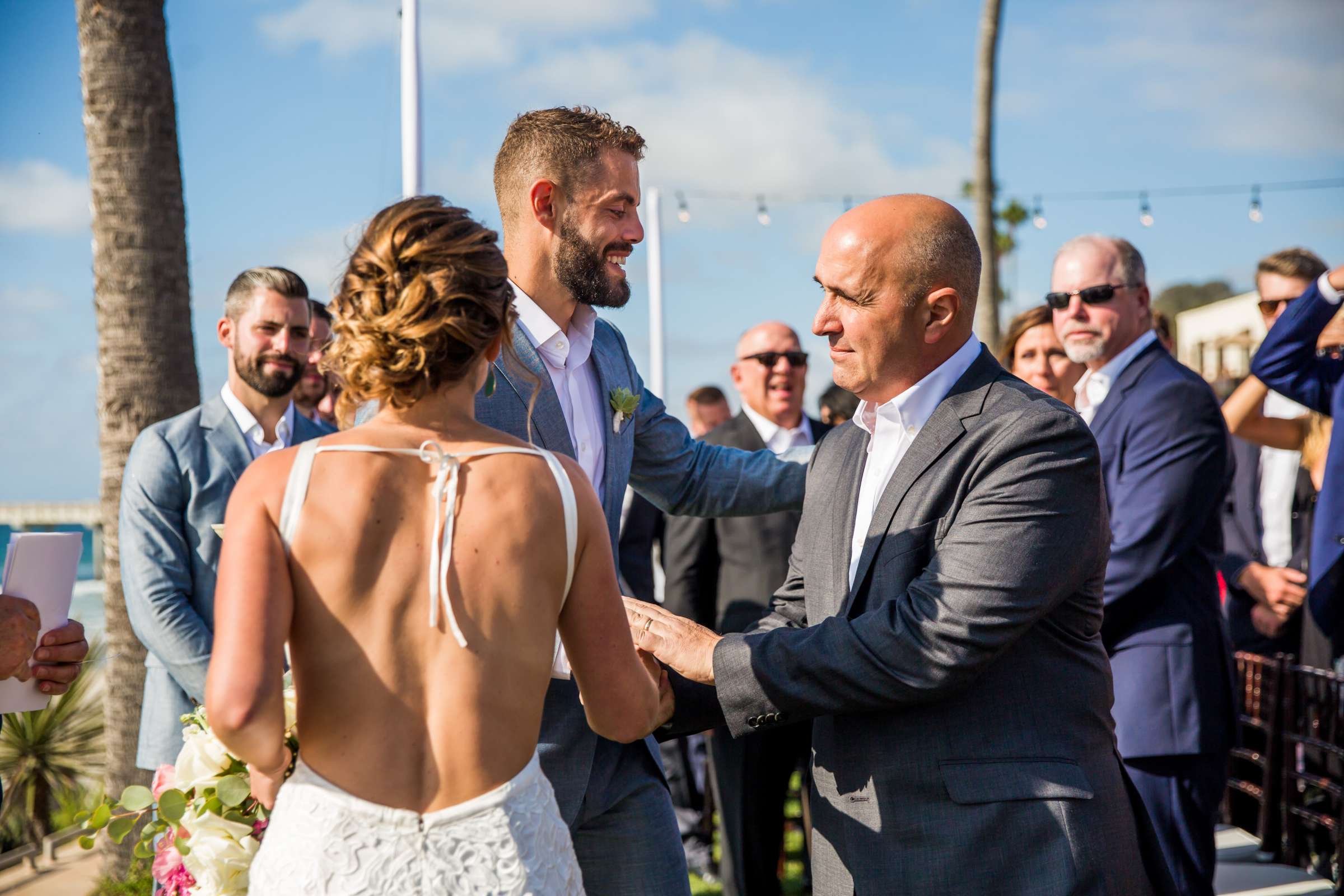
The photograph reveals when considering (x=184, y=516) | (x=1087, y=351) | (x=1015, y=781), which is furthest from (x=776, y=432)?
(x=1015, y=781)

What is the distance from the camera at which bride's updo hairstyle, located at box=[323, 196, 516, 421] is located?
7.22 ft

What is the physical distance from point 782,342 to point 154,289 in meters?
3.57

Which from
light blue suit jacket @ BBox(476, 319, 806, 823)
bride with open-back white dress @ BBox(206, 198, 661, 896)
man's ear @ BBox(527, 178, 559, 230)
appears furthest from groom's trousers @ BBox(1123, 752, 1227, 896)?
bride with open-back white dress @ BBox(206, 198, 661, 896)

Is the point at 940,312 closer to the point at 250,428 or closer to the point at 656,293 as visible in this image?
the point at 250,428

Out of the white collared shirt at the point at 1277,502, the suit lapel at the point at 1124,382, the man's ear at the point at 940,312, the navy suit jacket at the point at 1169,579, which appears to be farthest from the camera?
the white collared shirt at the point at 1277,502

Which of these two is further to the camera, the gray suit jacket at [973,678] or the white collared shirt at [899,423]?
the white collared shirt at [899,423]

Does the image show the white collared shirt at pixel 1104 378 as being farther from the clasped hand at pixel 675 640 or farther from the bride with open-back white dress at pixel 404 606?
the bride with open-back white dress at pixel 404 606

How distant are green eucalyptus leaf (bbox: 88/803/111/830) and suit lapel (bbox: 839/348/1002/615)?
1.76 meters

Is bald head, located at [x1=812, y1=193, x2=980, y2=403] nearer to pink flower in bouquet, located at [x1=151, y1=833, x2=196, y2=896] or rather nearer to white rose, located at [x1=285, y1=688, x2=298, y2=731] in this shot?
white rose, located at [x1=285, y1=688, x2=298, y2=731]

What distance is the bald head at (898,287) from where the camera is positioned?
3.05 metres

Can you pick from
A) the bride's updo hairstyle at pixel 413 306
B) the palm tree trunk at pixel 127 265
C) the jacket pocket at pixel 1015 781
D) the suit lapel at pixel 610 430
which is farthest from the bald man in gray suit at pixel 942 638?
the palm tree trunk at pixel 127 265

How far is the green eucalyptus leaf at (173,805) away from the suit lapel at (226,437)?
2.60 metres

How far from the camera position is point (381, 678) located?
213 centimetres

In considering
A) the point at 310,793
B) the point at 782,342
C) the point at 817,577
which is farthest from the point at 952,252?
the point at 782,342
